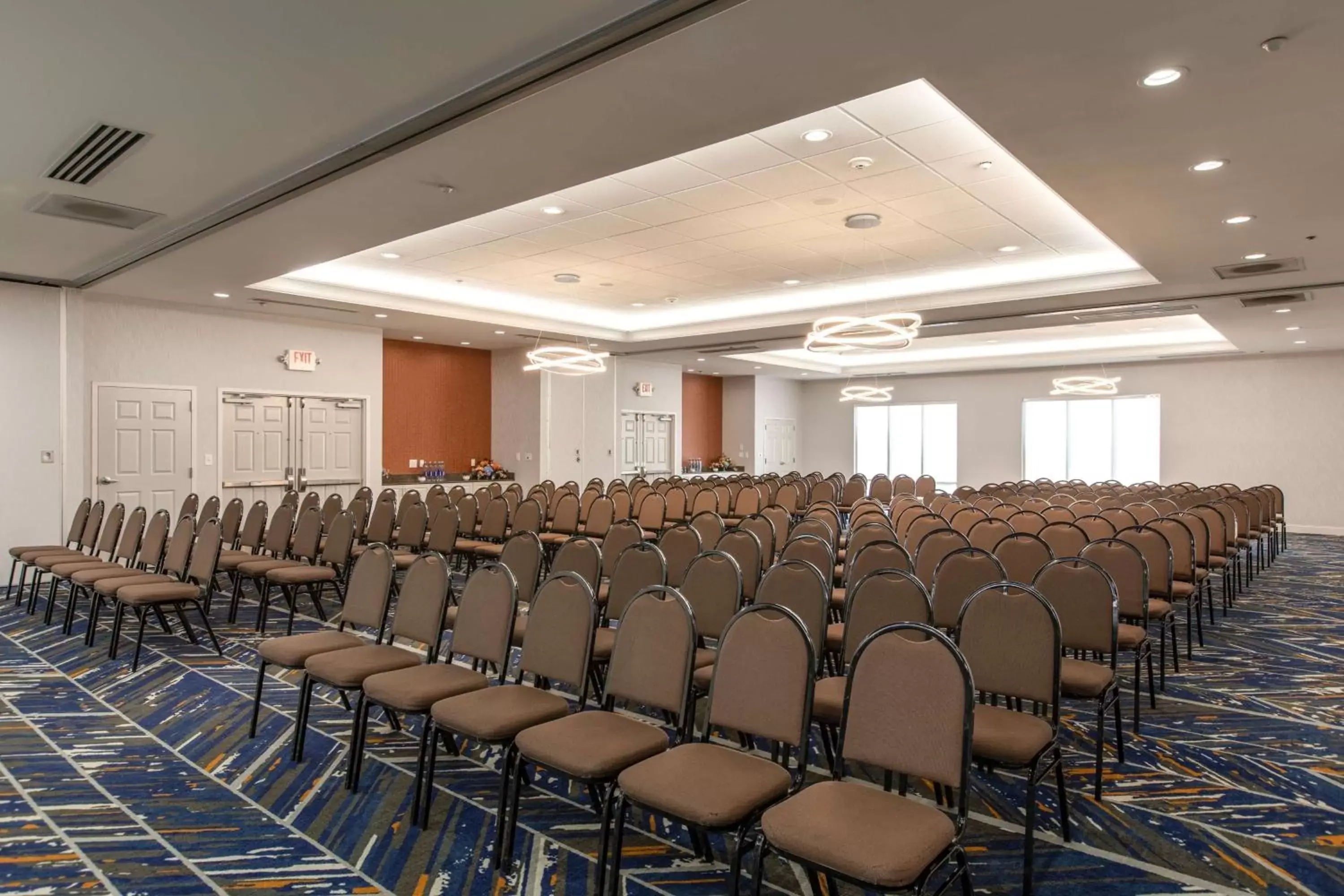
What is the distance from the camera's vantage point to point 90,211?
6.54m

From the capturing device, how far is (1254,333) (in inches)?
522

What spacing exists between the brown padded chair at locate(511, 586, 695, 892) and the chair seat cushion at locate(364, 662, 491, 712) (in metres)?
0.52

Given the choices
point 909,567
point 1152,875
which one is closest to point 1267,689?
point 909,567

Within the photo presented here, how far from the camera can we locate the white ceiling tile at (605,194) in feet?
23.3

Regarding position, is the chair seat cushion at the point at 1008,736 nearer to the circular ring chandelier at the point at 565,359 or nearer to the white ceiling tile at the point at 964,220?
the white ceiling tile at the point at 964,220

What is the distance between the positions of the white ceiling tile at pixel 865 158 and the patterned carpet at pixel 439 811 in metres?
4.18

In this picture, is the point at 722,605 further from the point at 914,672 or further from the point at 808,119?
the point at 808,119

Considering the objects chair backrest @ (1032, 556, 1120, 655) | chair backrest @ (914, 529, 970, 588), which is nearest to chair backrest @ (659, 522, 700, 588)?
chair backrest @ (914, 529, 970, 588)

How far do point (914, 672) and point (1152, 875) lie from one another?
1412 mm

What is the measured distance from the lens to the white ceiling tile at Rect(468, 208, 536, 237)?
799 centimetres

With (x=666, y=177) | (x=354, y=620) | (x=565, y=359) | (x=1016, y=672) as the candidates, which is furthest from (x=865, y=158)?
(x=565, y=359)

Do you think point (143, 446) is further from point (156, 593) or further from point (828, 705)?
point (828, 705)

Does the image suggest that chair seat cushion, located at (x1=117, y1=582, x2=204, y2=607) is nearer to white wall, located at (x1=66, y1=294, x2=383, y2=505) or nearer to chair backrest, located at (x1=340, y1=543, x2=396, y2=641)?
chair backrest, located at (x1=340, y1=543, x2=396, y2=641)

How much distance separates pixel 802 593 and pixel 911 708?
1.62 meters
